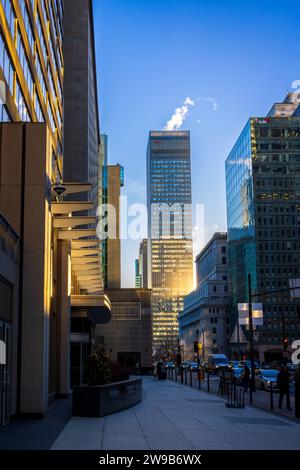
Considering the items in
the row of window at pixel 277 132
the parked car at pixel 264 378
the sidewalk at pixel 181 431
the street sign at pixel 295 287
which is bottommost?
the parked car at pixel 264 378

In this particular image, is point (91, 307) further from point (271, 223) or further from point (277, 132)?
point (277, 132)

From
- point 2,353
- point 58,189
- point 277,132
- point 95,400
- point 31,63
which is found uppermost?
point 277,132

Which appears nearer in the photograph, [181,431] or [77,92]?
[181,431]

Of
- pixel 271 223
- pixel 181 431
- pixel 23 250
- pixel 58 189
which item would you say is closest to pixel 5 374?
pixel 23 250

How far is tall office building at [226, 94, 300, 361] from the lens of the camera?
138m

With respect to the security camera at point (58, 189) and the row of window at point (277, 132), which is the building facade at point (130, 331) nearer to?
the security camera at point (58, 189)

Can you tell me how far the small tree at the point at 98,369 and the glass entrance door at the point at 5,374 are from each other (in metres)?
2.88

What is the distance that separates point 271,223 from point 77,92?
282 ft

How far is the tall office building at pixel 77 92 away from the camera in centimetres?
5962

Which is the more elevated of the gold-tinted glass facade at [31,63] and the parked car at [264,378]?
the gold-tinted glass facade at [31,63]

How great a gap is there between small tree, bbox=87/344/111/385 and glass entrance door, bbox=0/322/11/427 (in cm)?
288

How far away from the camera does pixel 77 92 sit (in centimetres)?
6291

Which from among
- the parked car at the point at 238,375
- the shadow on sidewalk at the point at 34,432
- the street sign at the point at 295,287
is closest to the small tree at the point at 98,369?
the shadow on sidewalk at the point at 34,432

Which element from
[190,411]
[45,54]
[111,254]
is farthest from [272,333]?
[190,411]
